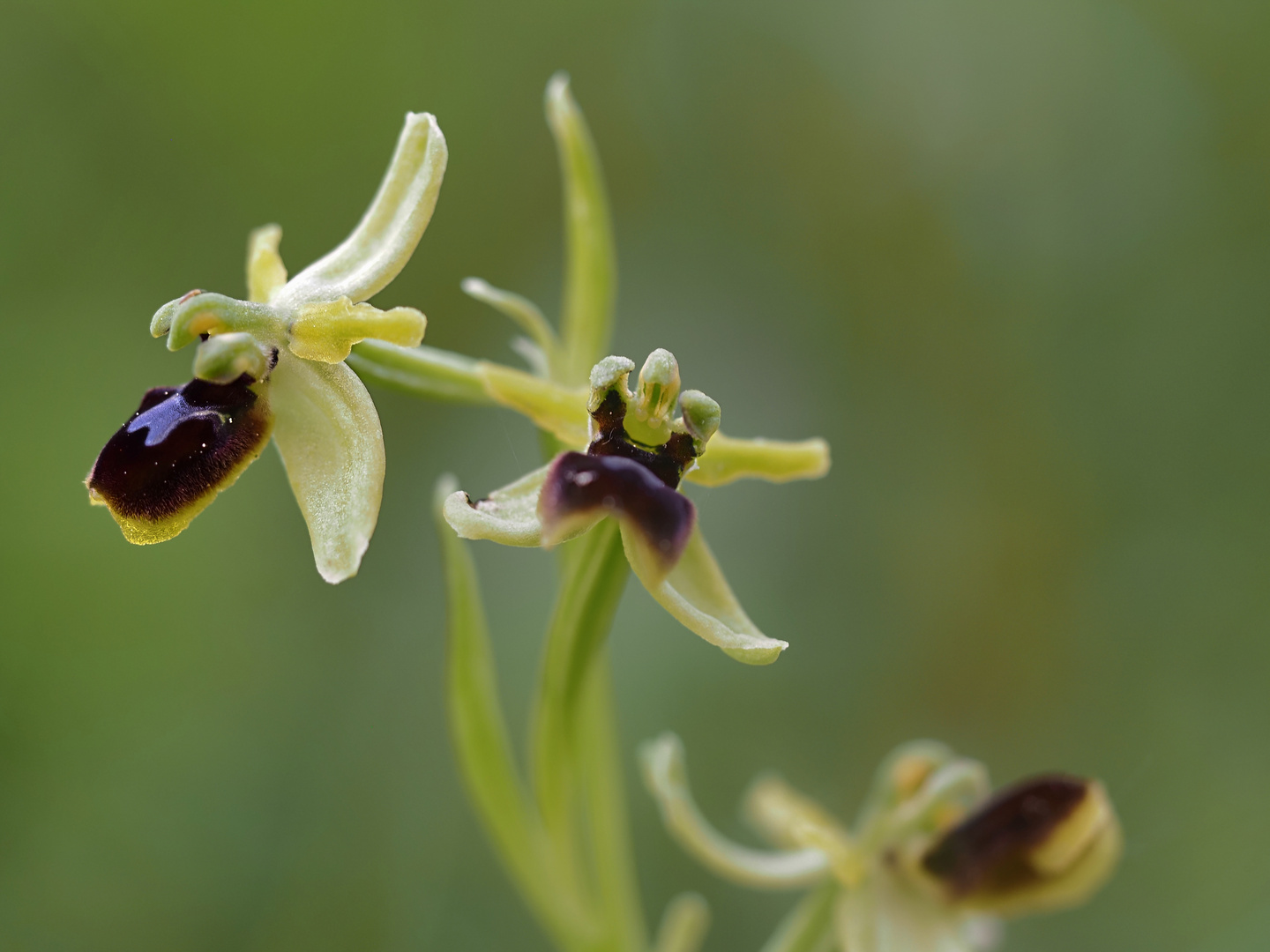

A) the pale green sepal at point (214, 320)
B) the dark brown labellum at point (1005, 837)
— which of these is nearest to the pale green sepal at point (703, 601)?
the pale green sepal at point (214, 320)

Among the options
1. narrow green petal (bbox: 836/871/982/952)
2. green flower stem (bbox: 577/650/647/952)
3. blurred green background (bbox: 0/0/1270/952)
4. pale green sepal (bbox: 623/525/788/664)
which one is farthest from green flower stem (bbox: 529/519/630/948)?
blurred green background (bbox: 0/0/1270/952)

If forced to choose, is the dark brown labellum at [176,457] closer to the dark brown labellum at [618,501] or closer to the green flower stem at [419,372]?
the green flower stem at [419,372]

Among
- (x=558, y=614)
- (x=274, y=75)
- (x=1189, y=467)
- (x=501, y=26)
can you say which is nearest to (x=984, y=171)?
(x=1189, y=467)

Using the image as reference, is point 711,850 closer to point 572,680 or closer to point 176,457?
point 572,680

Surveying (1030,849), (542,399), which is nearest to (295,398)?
(542,399)

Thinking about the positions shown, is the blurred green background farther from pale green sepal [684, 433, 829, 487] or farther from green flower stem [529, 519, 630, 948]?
pale green sepal [684, 433, 829, 487]

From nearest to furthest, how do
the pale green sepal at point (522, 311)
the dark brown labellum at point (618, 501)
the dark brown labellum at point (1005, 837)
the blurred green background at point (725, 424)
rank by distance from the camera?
the dark brown labellum at point (618, 501)
the pale green sepal at point (522, 311)
the dark brown labellum at point (1005, 837)
the blurred green background at point (725, 424)
